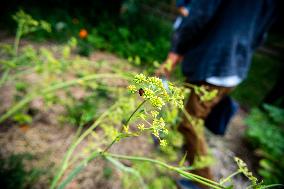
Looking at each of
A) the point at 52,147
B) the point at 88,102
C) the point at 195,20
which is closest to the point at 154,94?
the point at 195,20

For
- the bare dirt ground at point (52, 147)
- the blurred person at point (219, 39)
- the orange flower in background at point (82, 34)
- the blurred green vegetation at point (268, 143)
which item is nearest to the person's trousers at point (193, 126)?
the blurred person at point (219, 39)

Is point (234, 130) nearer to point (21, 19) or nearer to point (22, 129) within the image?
point (22, 129)

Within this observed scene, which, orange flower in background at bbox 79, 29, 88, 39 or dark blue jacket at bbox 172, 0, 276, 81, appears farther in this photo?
orange flower in background at bbox 79, 29, 88, 39

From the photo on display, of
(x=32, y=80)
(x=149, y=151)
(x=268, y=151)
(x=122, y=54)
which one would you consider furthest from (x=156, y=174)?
(x=122, y=54)

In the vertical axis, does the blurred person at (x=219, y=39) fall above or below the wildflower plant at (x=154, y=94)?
above

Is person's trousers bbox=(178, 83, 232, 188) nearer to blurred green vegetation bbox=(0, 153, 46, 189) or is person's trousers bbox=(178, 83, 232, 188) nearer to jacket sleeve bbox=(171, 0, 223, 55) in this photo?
jacket sleeve bbox=(171, 0, 223, 55)

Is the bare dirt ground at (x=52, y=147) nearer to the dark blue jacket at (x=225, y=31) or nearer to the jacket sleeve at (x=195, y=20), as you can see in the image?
the dark blue jacket at (x=225, y=31)

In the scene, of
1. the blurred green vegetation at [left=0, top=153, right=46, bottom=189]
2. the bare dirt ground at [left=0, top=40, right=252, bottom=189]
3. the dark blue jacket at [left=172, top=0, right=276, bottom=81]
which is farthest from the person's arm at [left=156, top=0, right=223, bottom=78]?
the blurred green vegetation at [left=0, top=153, right=46, bottom=189]

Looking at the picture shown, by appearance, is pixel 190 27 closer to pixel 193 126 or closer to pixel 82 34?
pixel 193 126
